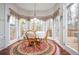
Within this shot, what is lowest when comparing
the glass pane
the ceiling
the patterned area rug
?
the patterned area rug

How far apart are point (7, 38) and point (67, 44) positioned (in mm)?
1194

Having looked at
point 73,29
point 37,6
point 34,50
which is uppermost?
point 37,6

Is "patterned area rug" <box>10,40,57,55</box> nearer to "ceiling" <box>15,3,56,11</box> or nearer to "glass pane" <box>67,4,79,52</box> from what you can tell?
"glass pane" <box>67,4,79,52</box>

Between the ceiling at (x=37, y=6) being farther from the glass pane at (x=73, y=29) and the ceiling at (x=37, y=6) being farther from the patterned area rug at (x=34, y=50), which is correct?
the patterned area rug at (x=34, y=50)

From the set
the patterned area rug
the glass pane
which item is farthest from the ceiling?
the patterned area rug

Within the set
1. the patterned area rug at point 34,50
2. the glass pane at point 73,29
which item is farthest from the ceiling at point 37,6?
the patterned area rug at point 34,50

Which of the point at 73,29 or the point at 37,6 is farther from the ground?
the point at 37,6

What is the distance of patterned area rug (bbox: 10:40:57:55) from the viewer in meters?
2.96

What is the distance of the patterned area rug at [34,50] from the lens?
2.96 metres

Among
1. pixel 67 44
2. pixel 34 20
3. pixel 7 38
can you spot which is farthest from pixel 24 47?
pixel 67 44

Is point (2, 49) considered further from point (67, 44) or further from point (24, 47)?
point (67, 44)

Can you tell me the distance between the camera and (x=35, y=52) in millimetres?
2965

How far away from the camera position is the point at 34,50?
2967mm

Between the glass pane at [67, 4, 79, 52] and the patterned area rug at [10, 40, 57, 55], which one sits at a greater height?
the glass pane at [67, 4, 79, 52]
